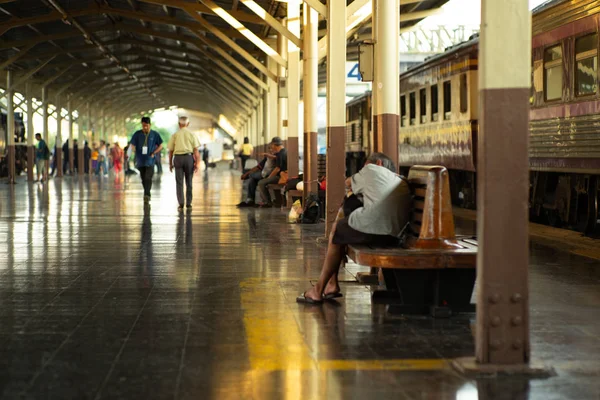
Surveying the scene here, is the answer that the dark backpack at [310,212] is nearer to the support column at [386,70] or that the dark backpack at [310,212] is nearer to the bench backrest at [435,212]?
the support column at [386,70]

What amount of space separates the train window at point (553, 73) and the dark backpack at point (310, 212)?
389 centimetres

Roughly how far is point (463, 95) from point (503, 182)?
13.1m

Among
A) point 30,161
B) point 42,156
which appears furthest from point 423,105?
point 42,156

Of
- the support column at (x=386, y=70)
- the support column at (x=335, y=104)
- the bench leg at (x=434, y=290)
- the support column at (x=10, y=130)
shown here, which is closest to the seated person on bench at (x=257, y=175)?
the support column at (x=335, y=104)

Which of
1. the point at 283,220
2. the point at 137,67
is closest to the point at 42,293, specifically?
the point at 283,220

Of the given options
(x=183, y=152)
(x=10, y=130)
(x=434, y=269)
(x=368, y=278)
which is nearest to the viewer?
(x=434, y=269)

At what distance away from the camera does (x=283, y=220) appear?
1611cm

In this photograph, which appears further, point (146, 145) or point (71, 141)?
point (71, 141)

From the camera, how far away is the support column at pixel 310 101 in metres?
15.6

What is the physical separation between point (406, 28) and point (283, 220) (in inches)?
465

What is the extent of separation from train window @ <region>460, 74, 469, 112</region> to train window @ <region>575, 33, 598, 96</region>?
4.65 metres

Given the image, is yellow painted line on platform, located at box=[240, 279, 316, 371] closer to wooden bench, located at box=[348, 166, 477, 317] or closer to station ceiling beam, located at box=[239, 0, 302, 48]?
wooden bench, located at box=[348, 166, 477, 317]

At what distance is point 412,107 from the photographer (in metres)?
23.2

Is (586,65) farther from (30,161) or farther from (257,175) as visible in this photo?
(30,161)
